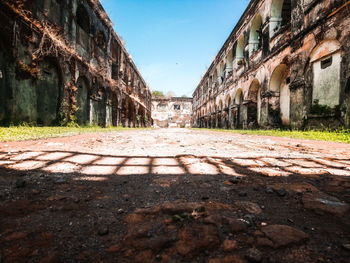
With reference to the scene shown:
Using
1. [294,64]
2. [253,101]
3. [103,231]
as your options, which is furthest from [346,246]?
[253,101]

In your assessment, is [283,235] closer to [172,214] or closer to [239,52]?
[172,214]

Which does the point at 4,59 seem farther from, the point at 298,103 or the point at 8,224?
the point at 298,103

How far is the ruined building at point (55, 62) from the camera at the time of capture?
500 cm

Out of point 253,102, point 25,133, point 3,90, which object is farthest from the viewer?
point 253,102

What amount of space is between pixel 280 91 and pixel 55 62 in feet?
33.9

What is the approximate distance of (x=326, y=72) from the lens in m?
5.64

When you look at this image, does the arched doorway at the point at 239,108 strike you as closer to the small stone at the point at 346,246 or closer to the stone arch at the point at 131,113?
the stone arch at the point at 131,113

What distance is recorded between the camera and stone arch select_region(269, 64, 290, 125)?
26.7 ft

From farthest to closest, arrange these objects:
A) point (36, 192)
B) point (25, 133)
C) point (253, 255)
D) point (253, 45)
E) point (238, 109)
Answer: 1. point (238, 109)
2. point (253, 45)
3. point (25, 133)
4. point (36, 192)
5. point (253, 255)

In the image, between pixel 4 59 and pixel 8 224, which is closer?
pixel 8 224

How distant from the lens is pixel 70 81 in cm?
761

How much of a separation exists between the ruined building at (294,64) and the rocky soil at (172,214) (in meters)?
5.44

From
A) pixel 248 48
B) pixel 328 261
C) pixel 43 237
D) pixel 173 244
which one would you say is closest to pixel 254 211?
pixel 328 261

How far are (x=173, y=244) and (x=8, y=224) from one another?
79 centimetres
